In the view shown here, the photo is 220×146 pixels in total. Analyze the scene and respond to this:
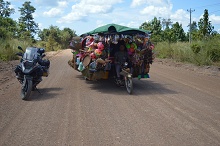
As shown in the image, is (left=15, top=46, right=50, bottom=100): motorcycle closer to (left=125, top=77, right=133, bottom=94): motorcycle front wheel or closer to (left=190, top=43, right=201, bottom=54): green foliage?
(left=125, top=77, right=133, bottom=94): motorcycle front wheel

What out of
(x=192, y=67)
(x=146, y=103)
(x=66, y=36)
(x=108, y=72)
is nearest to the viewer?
(x=146, y=103)

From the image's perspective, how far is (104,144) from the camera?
4.73m

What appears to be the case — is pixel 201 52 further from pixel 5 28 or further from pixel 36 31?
pixel 36 31

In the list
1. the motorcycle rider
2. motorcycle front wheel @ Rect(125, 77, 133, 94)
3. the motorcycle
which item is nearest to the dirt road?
motorcycle front wheel @ Rect(125, 77, 133, 94)

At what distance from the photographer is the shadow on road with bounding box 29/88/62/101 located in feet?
27.4

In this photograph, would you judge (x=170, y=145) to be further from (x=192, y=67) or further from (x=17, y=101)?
(x=192, y=67)

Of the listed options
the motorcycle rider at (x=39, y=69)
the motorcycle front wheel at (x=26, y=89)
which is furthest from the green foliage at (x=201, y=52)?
the motorcycle front wheel at (x=26, y=89)

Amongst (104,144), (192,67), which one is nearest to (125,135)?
(104,144)

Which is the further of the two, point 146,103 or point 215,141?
point 146,103

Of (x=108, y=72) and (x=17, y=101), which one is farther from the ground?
(x=108, y=72)

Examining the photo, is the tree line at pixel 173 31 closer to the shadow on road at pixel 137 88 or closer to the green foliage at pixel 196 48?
the green foliage at pixel 196 48

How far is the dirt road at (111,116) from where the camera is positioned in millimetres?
4949

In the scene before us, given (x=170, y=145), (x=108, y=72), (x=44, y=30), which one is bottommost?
(x=170, y=145)

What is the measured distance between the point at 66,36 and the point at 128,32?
66.7 metres
